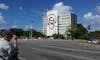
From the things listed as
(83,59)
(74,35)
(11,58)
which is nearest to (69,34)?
(74,35)

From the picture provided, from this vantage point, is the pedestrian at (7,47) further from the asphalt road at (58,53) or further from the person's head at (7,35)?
the asphalt road at (58,53)

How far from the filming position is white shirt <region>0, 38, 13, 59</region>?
664 centimetres

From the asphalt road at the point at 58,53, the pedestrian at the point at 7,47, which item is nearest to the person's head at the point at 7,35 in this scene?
the pedestrian at the point at 7,47

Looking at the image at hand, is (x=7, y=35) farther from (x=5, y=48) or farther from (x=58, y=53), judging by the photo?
(x=58, y=53)

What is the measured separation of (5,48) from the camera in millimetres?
6641

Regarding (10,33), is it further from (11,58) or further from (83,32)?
(83,32)

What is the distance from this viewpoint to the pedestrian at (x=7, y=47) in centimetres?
663

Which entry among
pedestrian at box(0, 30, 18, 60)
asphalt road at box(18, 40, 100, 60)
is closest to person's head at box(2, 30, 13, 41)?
pedestrian at box(0, 30, 18, 60)

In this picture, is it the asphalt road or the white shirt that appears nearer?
the white shirt

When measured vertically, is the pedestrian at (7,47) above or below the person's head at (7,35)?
below

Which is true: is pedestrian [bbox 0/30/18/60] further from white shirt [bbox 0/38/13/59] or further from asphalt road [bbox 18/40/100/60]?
asphalt road [bbox 18/40/100/60]

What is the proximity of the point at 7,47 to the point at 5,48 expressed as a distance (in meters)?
0.05

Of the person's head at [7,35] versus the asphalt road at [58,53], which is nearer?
the person's head at [7,35]

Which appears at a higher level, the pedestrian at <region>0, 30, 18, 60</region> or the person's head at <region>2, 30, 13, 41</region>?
the person's head at <region>2, 30, 13, 41</region>
